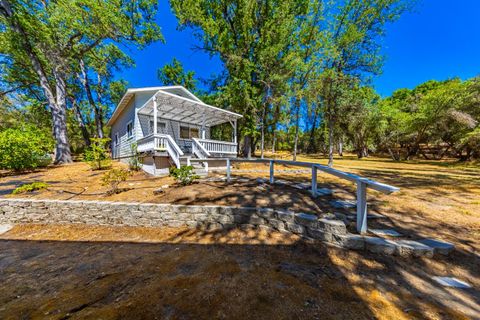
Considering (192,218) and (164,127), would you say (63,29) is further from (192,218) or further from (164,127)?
(192,218)

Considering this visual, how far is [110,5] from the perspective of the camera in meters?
9.85

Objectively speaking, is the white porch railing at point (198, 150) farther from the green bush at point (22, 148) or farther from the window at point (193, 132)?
the green bush at point (22, 148)

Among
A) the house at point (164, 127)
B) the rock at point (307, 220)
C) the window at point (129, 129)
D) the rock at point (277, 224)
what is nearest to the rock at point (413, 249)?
the rock at point (307, 220)

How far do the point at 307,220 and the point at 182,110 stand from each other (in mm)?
9907

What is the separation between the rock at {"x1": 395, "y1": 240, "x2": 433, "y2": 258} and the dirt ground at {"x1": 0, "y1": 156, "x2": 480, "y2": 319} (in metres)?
0.09

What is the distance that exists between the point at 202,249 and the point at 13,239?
15.6 ft

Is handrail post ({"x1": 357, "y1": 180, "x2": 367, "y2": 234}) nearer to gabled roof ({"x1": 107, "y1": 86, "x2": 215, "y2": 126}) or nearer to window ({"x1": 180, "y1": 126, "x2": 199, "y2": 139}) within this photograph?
gabled roof ({"x1": 107, "y1": 86, "x2": 215, "y2": 126})

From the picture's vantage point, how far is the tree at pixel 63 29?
31.6 feet

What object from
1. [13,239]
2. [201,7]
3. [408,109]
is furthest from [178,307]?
[408,109]

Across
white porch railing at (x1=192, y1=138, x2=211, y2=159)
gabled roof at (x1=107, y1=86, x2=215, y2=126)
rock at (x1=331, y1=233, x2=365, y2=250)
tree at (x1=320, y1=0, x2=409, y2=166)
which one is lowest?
rock at (x1=331, y1=233, x2=365, y2=250)

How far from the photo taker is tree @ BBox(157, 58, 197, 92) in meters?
19.9

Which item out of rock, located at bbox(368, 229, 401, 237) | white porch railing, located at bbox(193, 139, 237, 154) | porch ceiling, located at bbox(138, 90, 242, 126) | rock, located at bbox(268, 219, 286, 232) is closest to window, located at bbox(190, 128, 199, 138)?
porch ceiling, located at bbox(138, 90, 242, 126)

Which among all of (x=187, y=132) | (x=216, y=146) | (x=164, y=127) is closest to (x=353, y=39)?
(x=216, y=146)

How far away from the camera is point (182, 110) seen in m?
10.7
